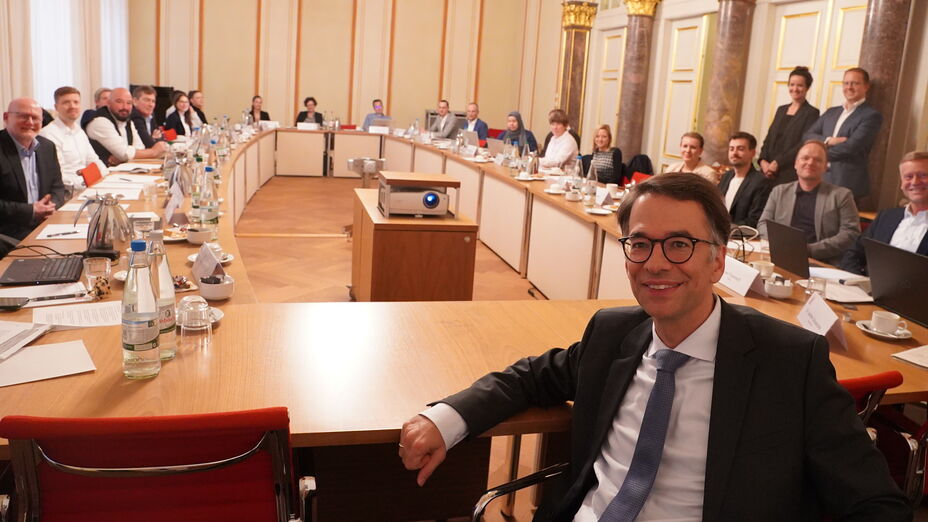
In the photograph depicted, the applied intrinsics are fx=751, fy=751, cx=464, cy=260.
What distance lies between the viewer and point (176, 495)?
4.45ft

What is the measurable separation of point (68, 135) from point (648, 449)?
19.0 feet

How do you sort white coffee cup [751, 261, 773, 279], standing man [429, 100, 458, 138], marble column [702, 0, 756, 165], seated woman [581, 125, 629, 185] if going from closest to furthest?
white coffee cup [751, 261, 773, 279]
seated woman [581, 125, 629, 185]
marble column [702, 0, 756, 165]
standing man [429, 100, 458, 138]

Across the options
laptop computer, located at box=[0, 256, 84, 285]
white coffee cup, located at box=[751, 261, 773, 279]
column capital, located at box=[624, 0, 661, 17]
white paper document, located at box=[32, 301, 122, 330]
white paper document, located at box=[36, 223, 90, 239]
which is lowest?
white paper document, located at box=[32, 301, 122, 330]

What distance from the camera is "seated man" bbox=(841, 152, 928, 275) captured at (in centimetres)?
331

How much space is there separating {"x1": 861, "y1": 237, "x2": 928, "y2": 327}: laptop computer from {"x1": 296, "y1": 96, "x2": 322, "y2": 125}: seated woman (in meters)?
10.7

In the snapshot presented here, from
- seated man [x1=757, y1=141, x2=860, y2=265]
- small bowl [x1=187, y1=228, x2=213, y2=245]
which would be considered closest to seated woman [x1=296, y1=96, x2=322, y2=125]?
seated man [x1=757, y1=141, x2=860, y2=265]

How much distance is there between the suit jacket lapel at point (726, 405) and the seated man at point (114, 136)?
19.5 ft

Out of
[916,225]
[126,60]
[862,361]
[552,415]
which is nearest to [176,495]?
[552,415]

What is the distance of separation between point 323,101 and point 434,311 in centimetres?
1212

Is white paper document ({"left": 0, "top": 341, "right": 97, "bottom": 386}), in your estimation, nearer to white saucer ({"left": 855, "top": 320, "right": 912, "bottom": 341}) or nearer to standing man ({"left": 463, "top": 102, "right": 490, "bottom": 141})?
white saucer ({"left": 855, "top": 320, "right": 912, "bottom": 341})

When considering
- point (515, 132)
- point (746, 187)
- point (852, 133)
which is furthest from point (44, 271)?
point (515, 132)

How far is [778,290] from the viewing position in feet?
8.94

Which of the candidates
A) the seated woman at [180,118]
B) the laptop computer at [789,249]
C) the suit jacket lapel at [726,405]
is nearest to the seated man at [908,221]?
the laptop computer at [789,249]

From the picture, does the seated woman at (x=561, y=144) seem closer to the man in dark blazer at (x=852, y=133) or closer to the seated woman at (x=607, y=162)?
the seated woman at (x=607, y=162)
